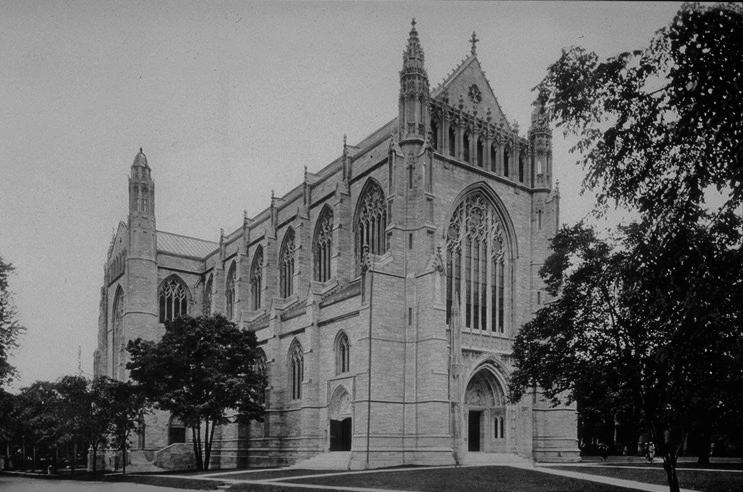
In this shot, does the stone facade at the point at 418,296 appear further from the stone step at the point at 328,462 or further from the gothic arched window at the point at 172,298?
the gothic arched window at the point at 172,298

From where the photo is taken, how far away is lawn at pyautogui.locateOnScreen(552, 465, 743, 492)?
25.2m

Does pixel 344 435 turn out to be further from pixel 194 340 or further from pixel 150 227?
pixel 150 227

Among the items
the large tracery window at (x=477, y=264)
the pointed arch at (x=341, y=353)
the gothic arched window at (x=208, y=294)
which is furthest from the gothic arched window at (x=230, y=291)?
the large tracery window at (x=477, y=264)

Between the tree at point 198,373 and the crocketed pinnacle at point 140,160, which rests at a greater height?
the crocketed pinnacle at point 140,160

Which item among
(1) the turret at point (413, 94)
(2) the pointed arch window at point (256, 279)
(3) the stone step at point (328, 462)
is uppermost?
(1) the turret at point (413, 94)

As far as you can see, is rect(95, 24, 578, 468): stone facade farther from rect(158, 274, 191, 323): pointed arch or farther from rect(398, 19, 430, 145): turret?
rect(158, 274, 191, 323): pointed arch

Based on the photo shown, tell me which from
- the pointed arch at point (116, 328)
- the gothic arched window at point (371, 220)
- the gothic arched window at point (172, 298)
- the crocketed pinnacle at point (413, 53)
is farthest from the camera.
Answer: the pointed arch at point (116, 328)

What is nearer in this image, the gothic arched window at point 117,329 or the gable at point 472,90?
the gable at point 472,90

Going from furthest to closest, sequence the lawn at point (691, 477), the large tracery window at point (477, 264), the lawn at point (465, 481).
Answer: the large tracery window at point (477, 264), the lawn at point (691, 477), the lawn at point (465, 481)

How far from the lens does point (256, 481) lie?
1158 inches

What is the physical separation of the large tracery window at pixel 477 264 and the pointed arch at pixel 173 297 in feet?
119

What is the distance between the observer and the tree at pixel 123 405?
1681 inches

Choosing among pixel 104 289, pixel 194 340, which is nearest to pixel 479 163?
pixel 194 340

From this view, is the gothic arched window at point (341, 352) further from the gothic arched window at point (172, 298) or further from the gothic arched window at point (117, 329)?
the gothic arched window at point (117, 329)
